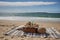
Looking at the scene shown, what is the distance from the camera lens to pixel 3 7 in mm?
1822

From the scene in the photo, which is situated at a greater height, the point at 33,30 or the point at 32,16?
the point at 32,16

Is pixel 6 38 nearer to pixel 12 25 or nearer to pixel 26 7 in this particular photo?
pixel 12 25

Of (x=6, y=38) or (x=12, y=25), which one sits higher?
(x=12, y=25)

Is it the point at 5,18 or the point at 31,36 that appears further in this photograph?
the point at 5,18

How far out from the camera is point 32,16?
179cm

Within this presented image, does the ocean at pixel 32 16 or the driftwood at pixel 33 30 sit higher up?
the ocean at pixel 32 16

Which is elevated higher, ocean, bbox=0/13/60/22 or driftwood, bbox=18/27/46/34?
ocean, bbox=0/13/60/22

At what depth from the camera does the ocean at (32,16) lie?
1.77 meters

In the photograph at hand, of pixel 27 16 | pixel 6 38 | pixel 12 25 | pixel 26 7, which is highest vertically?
pixel 26 7

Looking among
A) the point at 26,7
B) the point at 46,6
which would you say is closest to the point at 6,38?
the point at 26,7

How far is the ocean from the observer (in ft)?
5.80

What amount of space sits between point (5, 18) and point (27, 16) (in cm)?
31

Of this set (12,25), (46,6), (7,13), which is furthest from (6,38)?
(46,6)

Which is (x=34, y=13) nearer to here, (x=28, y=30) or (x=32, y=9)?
(x=32, y=9)
